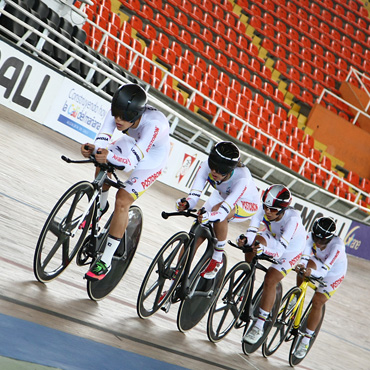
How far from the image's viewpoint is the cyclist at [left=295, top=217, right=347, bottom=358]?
5672mm

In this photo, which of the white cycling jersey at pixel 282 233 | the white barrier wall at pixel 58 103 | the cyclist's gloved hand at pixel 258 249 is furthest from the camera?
the white barrier wall at pixel 58 103

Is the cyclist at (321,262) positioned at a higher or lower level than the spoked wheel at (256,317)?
higher

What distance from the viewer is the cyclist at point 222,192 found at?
4359 mm

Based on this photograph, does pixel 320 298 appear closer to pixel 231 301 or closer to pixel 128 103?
pixel 231 301

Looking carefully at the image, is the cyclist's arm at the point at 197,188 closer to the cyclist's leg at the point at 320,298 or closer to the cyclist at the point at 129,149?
the cyclist at the point at 129,149

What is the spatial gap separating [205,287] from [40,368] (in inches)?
88.6

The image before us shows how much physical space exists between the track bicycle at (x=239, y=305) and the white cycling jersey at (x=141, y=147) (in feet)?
4.27

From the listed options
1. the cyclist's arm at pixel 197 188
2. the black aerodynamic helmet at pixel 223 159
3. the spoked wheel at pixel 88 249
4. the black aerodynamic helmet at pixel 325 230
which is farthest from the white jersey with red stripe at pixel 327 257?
the spoked wheel at pixel 88 249

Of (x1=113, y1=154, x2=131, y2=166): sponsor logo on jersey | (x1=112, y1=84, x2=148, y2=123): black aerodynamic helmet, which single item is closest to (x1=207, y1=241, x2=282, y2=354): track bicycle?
(x1=113, y1=154, x2=131, y2=166): sponsor logo on jersey

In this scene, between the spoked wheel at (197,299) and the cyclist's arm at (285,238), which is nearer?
the spoked wheel at (197,299)

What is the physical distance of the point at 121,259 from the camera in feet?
14.0

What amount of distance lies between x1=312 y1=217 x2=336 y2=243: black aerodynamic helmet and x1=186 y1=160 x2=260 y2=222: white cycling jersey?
75 cm

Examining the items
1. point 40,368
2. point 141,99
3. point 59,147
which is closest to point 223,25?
point 59,147

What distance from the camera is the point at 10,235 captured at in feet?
14.9
